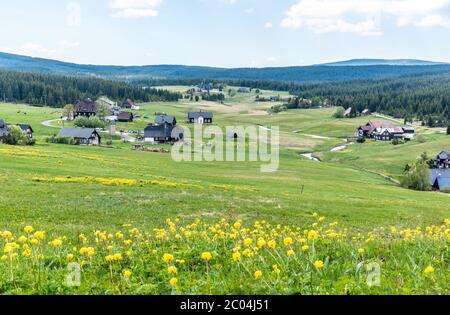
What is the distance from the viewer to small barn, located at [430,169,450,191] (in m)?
81.8

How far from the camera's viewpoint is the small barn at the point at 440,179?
81781 mm

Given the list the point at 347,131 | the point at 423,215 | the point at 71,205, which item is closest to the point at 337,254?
the point at 71,205

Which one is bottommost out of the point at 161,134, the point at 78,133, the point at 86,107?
the point at 161,134

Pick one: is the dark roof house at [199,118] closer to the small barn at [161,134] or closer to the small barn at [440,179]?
the small barn at [161,134]

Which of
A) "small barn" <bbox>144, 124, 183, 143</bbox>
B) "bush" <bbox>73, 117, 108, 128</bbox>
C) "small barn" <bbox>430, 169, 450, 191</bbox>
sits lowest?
"small barn" <bbox>430, 169, 450, 191</bbox>

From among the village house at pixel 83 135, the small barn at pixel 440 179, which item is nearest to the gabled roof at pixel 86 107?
the village house at pixel 83 135

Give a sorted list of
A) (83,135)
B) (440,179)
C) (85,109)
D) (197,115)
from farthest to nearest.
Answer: (85,109), (197,115), (83,135), (440,179)

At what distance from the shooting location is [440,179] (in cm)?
8331

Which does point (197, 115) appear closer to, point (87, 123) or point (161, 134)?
point (87, 123)

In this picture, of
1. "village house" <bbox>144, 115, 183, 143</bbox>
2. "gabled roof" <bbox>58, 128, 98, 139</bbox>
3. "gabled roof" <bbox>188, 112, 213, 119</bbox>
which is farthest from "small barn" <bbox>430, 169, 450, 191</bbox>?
"gabled roof" <bbox>188, 112, 213, 119</bbox>

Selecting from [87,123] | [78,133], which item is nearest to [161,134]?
[78,133]

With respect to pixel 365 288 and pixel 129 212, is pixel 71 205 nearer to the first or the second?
pixel 129 212

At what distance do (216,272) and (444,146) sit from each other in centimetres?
13523

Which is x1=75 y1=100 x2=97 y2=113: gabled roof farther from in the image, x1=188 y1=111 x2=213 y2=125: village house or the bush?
the bush
